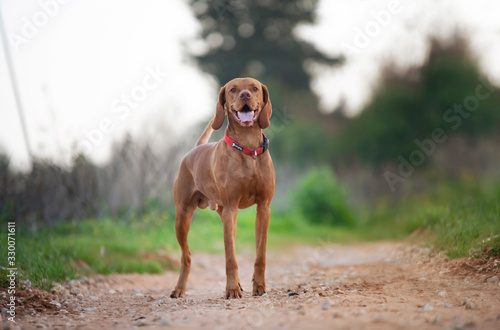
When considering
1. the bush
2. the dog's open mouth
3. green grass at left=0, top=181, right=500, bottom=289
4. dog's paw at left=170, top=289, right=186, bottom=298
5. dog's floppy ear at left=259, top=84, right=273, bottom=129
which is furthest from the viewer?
the bush

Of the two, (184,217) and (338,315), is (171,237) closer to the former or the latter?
(184,217)

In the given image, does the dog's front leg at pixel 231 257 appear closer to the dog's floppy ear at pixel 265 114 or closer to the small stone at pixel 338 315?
the dog's floppy ear at pixel 265 114

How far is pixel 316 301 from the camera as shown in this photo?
377 cm

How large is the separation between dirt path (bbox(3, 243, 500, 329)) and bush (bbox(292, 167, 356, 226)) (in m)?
8.18

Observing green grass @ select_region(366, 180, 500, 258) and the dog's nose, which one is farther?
green grass @ select_region(366, 180, 500, 258)

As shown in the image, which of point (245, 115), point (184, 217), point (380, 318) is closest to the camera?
point (380, 318)

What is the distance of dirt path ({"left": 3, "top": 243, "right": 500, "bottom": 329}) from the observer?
10.0ft

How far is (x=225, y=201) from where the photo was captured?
4586mm

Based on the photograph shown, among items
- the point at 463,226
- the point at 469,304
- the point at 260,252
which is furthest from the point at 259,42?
the point at 469,304

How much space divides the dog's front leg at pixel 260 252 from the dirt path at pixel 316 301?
0.10m

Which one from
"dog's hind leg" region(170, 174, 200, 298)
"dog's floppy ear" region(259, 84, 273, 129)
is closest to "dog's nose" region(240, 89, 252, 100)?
"dog's floppy ear" region(259, 84, 273, 129)

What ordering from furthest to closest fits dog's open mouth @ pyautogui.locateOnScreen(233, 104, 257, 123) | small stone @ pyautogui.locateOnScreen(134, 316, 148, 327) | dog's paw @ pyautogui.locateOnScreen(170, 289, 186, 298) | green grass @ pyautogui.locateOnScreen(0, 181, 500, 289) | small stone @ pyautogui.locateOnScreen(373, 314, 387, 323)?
green grass @ pyautogui.locateOnScreen(0, 181, 500, 289) < dog's paw @ pyautogui.locateOnScreen(170, 289, 186, 298) < dog's open mouth @ pyautogui.locateOnScreen(233, 104, 257, 123) < small stone @ pyautogui.locateOnScreen(134, 316, 148, 327) < small stone @ pyautogui.locateOnScreen(373, 314, 387, 323)

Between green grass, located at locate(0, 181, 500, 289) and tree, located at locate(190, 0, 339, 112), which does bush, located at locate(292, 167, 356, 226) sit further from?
tree, located at locate(190, 0, 339, 112)

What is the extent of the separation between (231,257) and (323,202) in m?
11.2
